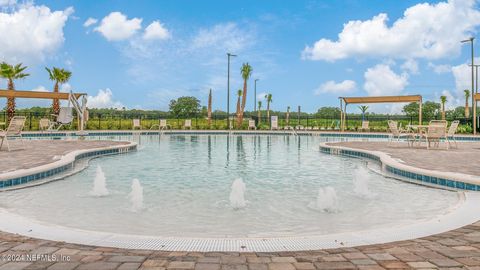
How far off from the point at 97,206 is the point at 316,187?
3234 millimetres

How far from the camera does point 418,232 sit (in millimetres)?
3055

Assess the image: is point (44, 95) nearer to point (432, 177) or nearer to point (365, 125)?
point (432, 177)

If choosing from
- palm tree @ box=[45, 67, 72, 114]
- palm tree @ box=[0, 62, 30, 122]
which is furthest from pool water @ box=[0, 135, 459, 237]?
palm tree @ box=[45, 67, 72, 114]

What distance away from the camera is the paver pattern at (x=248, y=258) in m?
2.24

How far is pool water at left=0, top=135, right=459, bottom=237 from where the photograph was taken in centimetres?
375

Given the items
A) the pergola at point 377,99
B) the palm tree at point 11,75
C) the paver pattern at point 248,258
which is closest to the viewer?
the paver pattern at point 248,258

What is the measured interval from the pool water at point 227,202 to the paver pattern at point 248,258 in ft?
3.13

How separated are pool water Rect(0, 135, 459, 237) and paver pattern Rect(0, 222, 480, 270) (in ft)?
3.13

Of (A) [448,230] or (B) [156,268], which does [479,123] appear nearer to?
(A) [448,230]

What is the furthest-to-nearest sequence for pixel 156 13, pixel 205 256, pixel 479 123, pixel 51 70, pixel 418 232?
pixel 51 70
pixel 479 123
pixel 156 13
pixel 418 232
pixel 205 256

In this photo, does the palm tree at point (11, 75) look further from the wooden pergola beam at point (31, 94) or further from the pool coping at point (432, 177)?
the pool coping at point (432, 177)

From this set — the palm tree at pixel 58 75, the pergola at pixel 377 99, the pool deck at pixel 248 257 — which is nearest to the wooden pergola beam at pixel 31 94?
the palm tree at pixel 58 75

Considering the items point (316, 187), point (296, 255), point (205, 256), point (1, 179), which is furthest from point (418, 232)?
point (1, 179)

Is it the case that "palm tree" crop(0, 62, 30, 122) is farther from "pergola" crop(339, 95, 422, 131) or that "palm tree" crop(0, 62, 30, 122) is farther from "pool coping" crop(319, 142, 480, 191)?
"pool coping" crop(319, 142, 480, 191)
